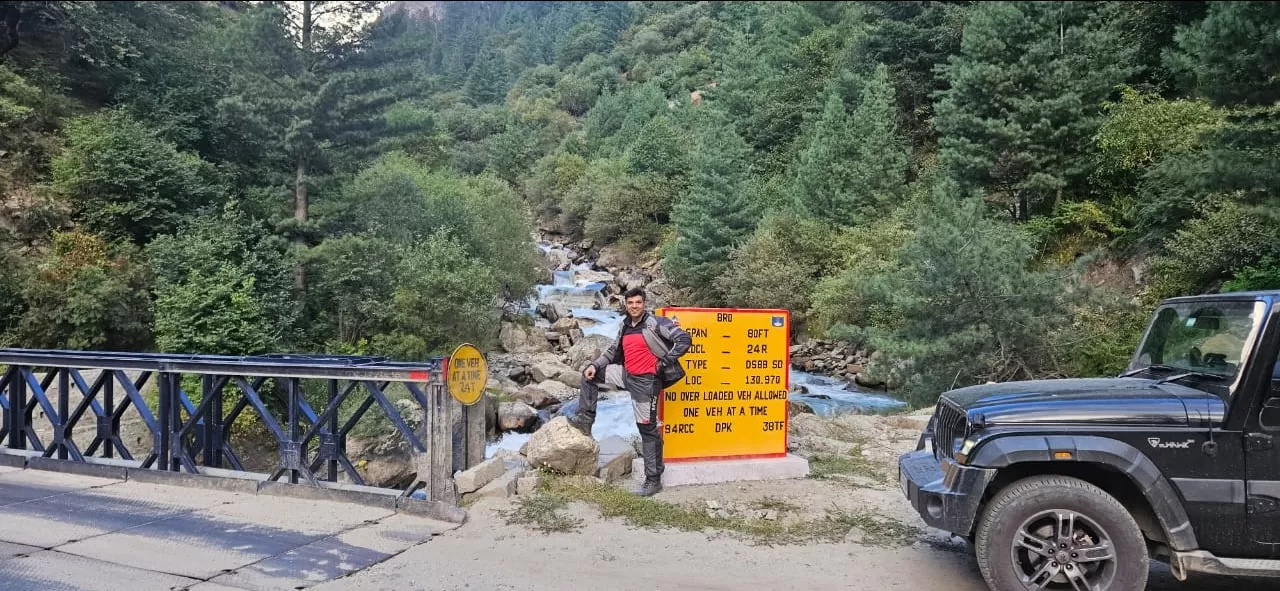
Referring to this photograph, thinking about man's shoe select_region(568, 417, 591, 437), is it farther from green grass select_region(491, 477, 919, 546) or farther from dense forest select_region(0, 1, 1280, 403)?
dense forest select_region(0, 1, 1280, 403)

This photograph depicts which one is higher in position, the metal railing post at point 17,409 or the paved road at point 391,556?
the metal railing post at point 17,409

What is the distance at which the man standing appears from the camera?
6723 millimetres

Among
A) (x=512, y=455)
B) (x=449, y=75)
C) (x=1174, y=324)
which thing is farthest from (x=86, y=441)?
(x=449, y=75)

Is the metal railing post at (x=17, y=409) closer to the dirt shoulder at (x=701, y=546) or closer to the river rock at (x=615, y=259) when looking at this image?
the dirt shoulder at (x=701, y=546)

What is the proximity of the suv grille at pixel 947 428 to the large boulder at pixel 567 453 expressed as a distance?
3.32 m

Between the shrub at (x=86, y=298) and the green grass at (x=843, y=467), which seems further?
the shrub at (x=86, y=298)

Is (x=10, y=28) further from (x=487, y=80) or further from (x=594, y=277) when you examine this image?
(x=487, y=80)

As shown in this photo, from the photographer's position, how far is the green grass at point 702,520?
579cm

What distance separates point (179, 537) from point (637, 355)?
4049mm

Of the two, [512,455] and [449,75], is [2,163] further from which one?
[449,75]

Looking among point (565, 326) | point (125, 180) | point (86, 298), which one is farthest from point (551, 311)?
point (86, 298)

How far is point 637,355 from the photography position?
677 centimetres

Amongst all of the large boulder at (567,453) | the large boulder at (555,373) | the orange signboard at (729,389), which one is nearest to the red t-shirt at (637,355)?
the orange signboard at (729,389)

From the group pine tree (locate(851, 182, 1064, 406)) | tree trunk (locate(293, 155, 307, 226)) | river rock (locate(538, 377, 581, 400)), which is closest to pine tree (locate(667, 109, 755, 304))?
river rock (locate(538, 377, 581, 400))
